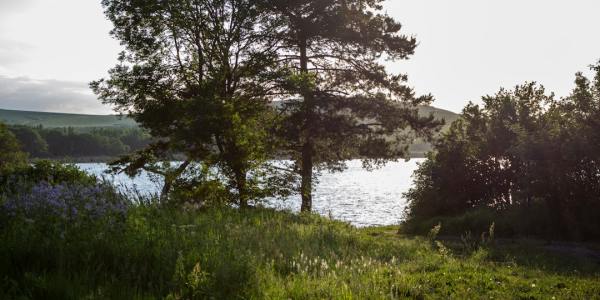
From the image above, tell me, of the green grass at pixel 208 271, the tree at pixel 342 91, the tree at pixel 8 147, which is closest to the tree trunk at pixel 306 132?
the tree at pixel 342 91

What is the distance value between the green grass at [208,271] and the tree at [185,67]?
8.77m

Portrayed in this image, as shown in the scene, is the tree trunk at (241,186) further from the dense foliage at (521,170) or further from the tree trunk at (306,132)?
the dense foliage at (521,170)

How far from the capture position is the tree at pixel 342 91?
2439cm

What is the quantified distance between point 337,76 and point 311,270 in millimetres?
19925

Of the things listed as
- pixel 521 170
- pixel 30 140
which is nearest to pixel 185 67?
pixel 521 170

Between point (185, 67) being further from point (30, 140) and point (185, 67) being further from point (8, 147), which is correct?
point (30, 140)

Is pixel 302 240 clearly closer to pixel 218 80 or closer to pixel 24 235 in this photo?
pixel 24 235

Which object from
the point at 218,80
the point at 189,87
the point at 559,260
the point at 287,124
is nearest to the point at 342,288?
the point at 559,260

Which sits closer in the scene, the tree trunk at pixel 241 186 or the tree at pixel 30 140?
the tree trunk at pixel 241 186

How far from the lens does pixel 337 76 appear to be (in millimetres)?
26203

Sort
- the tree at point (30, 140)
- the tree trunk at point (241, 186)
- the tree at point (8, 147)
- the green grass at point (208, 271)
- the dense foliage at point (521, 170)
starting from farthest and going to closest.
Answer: the tree at point (30, 140), the tree at point (8, 147), the dense foliage at point (521, 170), the tree trunk at point (241, 186), the green grass at point (208, 271)

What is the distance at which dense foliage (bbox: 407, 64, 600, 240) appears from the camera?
68.8ft

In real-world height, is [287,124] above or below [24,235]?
above

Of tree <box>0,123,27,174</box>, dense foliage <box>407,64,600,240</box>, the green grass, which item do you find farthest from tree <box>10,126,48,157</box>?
the green grass
